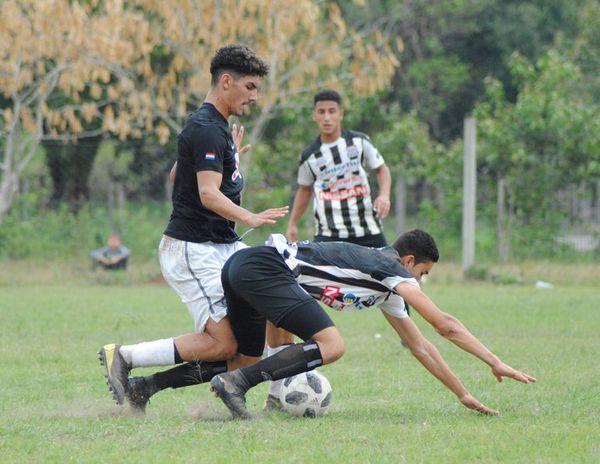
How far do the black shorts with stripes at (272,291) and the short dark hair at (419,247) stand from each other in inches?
22.8

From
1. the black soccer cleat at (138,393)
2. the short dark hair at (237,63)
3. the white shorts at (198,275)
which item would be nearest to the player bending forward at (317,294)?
the white shorts at (198,275)

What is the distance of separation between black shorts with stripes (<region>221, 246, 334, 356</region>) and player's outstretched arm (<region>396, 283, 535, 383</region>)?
50 cm

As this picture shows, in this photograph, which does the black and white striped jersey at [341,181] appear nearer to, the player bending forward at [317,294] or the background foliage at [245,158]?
the player bending forward at [317,294]

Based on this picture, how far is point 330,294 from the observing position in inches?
235

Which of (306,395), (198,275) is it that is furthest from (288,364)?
(198,275)

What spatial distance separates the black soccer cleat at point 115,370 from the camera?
20.0 feet

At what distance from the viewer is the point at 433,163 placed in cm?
1828

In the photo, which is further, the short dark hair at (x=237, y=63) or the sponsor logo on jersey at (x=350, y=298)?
the short dark hair at (x=237, y=63)

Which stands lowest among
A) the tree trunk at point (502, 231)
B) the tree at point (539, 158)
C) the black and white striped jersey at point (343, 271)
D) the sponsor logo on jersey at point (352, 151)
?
the tree trunk at point (502, 231)

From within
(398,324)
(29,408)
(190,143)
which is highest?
(190,143)

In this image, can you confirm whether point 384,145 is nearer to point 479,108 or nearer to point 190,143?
point 479,108

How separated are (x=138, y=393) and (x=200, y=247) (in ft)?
2.85

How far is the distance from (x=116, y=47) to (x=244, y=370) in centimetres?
1184

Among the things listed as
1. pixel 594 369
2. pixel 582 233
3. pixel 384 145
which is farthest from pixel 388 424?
pixel 384 145
